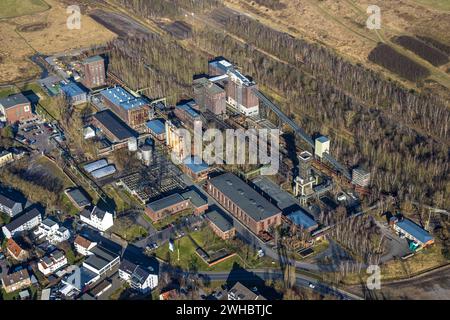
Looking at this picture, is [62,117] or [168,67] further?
[168,67]

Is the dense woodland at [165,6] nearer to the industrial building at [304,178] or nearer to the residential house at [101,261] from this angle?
the industrial building at [304,178]

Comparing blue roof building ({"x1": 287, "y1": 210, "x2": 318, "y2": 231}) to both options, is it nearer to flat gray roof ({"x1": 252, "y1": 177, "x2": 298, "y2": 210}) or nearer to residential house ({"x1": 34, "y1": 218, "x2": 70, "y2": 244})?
flat gray roof ({"x1": 252, "y1": 177, "x2": 298, "y2": 210})

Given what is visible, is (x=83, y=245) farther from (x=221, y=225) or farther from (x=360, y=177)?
(x=360, y=177)

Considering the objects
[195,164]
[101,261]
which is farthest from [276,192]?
[101,261]

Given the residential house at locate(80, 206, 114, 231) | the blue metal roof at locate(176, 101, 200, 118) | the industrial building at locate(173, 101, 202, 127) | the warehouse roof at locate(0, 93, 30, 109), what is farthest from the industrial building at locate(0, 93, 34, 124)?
the residential house at locate(80, 206, 114, 231)
